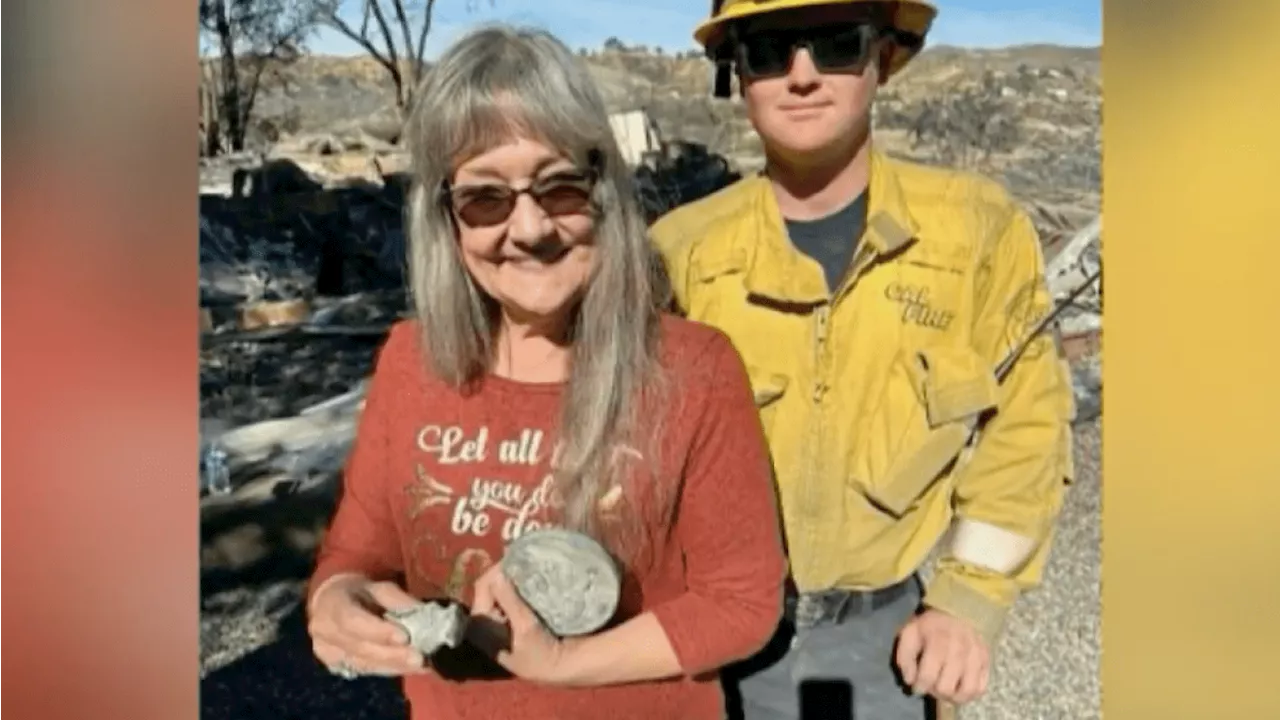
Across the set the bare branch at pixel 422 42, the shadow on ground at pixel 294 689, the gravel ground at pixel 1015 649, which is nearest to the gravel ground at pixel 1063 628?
the gravel ground at pixel 1015 649

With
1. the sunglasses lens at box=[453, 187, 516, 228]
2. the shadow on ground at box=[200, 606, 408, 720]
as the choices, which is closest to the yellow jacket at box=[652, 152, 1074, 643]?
the sunglasses lens at box=[453, 187, 516, 228]

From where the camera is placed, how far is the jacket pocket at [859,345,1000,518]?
5.91 ft

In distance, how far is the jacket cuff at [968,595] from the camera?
1825mm

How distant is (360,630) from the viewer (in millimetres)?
1769

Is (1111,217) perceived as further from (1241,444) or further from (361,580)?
(361,580)

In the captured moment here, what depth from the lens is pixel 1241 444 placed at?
194 centimetres

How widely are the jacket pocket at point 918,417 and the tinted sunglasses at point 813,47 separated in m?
0.42

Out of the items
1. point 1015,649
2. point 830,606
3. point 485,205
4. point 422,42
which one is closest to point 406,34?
point 422,42

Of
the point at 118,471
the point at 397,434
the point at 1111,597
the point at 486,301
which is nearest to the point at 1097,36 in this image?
the point at 1111,597

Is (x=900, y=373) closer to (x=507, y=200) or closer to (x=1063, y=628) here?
(x=1063, y=628)

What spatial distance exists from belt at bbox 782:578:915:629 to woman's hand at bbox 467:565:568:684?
1.13ft

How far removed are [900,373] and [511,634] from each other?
0.66 metres

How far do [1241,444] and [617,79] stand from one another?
3.59ft

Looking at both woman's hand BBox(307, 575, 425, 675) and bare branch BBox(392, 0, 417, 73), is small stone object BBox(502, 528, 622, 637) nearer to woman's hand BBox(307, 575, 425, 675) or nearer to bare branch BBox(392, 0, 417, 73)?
woman's hand BBox(307, 575, 425, 675)
